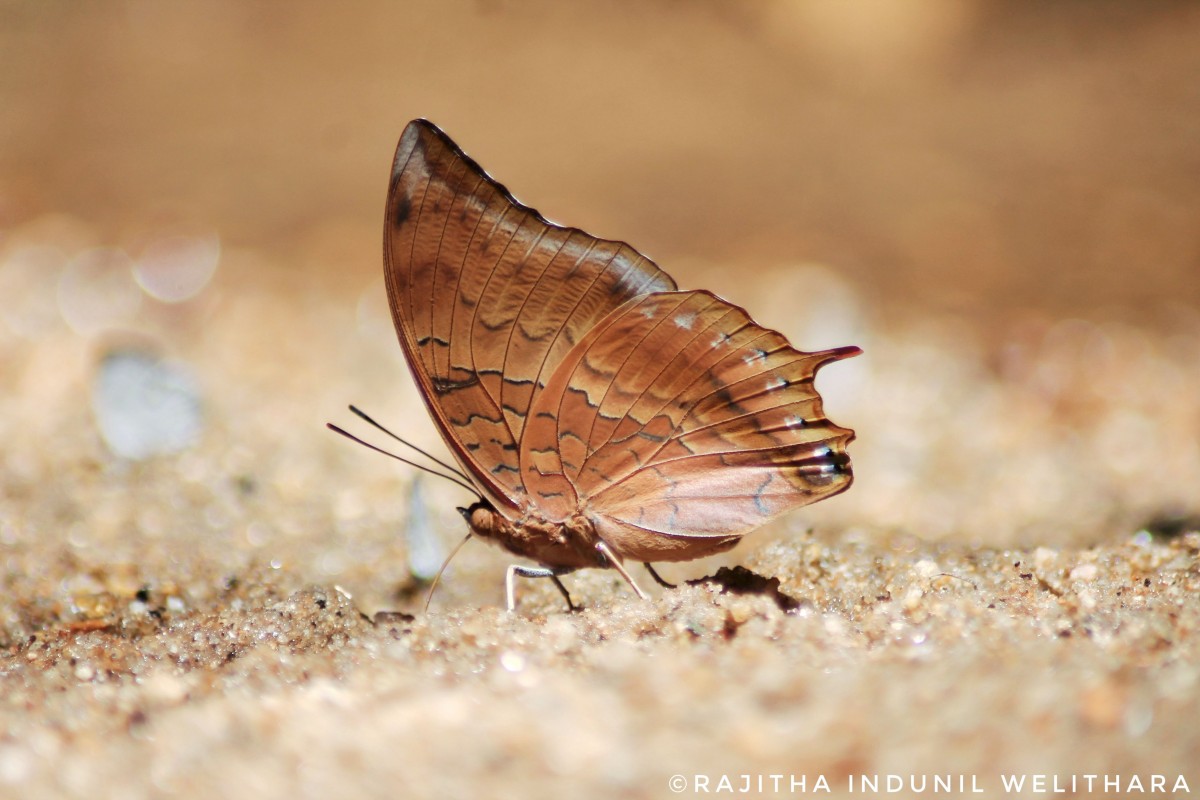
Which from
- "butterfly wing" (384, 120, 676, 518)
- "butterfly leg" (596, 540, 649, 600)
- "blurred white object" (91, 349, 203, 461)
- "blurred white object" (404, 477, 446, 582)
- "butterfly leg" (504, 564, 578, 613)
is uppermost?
"blurred white object" (91, 349, 203, 461)

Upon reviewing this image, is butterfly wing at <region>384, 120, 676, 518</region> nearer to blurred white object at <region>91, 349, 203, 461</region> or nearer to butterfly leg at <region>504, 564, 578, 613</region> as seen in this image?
butterfly leg at <region>504, 564, 578, 613</region>

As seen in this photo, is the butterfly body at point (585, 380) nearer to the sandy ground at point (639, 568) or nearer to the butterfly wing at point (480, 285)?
the butterfly wing at point (480, 285)

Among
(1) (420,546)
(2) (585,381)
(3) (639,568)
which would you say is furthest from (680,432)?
(1) (420,546)

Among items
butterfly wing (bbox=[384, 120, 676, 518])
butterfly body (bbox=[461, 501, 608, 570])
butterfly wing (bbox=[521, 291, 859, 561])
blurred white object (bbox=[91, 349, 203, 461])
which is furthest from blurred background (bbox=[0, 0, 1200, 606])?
butterfly wing (bbox=[384, 120, 676, 518])

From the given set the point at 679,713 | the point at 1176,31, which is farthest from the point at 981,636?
the point at 1176,31

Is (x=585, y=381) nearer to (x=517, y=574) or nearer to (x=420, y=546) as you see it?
(x=517, y=574)

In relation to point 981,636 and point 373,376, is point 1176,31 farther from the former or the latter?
point 981,636
